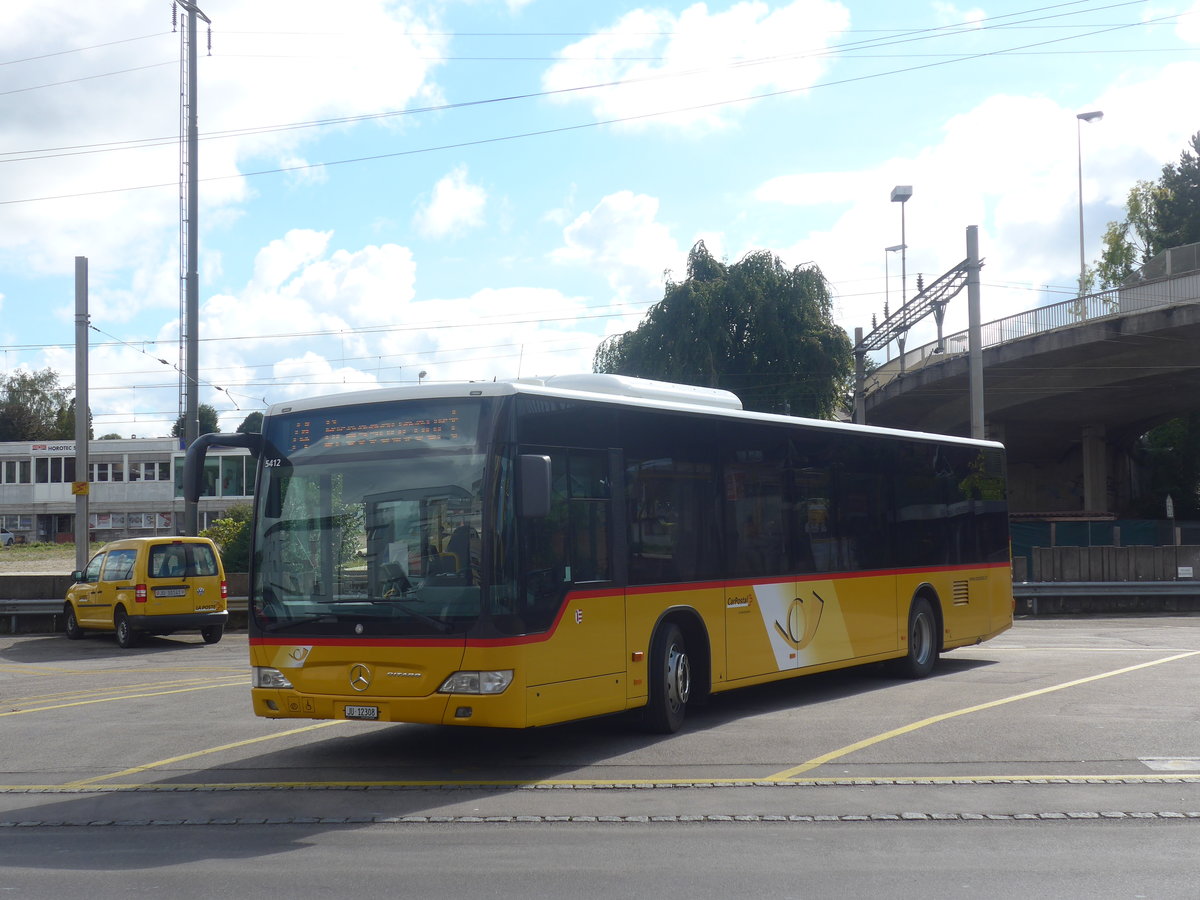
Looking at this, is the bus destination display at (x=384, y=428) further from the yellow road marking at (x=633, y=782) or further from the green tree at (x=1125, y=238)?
the green tree at (x=1125, y=238)

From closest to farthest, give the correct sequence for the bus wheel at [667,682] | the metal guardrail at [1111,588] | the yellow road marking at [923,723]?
1. the yellow road marking at [923,723]
2. the bus wheel at [667,682]
3. the metal guardrail at [1111,588]

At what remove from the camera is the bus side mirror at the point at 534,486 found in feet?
29.2

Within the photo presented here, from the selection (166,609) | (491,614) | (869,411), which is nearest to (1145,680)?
(491,614)

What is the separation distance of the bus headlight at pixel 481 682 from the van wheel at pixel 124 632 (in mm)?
14930

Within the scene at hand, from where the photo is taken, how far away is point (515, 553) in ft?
29.9

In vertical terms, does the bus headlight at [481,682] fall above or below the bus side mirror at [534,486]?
below

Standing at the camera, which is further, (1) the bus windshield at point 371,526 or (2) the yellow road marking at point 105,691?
(2) the yellow road marking at point 105,691

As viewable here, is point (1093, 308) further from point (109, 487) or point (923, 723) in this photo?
point (109, 487)

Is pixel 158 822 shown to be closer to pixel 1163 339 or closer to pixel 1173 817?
pixel 1173 817

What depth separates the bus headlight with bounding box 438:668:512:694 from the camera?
8.93 meters

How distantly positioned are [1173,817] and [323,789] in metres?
5.36

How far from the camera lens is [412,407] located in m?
9.55

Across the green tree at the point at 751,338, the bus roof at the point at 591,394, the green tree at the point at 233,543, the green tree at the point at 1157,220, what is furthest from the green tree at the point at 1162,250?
the bus roof at the point at 591,394

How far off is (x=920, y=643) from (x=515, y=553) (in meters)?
7.96
